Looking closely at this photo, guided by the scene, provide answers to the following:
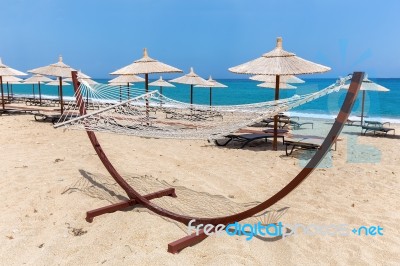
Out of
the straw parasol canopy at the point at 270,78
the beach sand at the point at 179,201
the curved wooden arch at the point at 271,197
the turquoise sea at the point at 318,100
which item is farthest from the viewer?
the turquoise sea at the point at 318,100

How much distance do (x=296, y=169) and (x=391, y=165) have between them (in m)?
1.58

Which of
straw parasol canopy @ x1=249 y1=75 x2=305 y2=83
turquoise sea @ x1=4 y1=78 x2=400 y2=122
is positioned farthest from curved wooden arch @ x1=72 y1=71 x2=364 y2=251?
turquoise sea @ x1=4 y1=78 x2=400 y2=122

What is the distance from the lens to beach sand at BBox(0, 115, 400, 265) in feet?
8.56

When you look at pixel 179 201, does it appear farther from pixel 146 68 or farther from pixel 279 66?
pixel 146 68

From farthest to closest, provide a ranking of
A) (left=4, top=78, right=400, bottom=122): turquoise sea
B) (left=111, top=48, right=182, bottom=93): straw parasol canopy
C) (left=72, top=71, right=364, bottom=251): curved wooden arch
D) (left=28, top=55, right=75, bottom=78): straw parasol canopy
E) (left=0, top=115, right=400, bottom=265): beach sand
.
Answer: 1. (left=4, top=78, right=400, bottom=122): turquoise sea
2. (left=28, top=55, right=75, bottom=78): straw parasol canopy
3. (left=111, top=48, right=182, bottom=93): straw parasol canopy
4. (left=0, top=115, right=400, bottom=265): beach sand
5. (left=72, top=71, right=364, bottom=251): curved wooden arch

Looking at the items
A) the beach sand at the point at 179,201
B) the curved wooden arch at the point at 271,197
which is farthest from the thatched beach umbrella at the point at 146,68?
the curved wooden arch at the point at 271,197

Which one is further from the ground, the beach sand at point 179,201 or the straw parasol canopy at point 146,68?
the straw parasol canopy at point 146,68

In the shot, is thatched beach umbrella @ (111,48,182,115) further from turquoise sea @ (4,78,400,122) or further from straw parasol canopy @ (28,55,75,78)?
turquoise sea @ (4,78,400,122)

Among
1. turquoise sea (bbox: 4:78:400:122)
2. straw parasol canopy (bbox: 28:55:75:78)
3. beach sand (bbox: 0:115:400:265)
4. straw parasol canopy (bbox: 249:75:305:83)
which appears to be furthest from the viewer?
turquoise sea (bbox: 4:78:400:122)

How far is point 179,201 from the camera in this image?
3.68 metres

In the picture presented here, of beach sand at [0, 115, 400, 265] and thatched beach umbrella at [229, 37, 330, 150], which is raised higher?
thatched beach umbrella at [229, 37, 330, 150]

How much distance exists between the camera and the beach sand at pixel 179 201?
8.56 ft

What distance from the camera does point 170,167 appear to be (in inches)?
193

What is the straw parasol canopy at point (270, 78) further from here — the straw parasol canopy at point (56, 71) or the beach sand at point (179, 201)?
the straw parasol canopy at point (56, 71)
